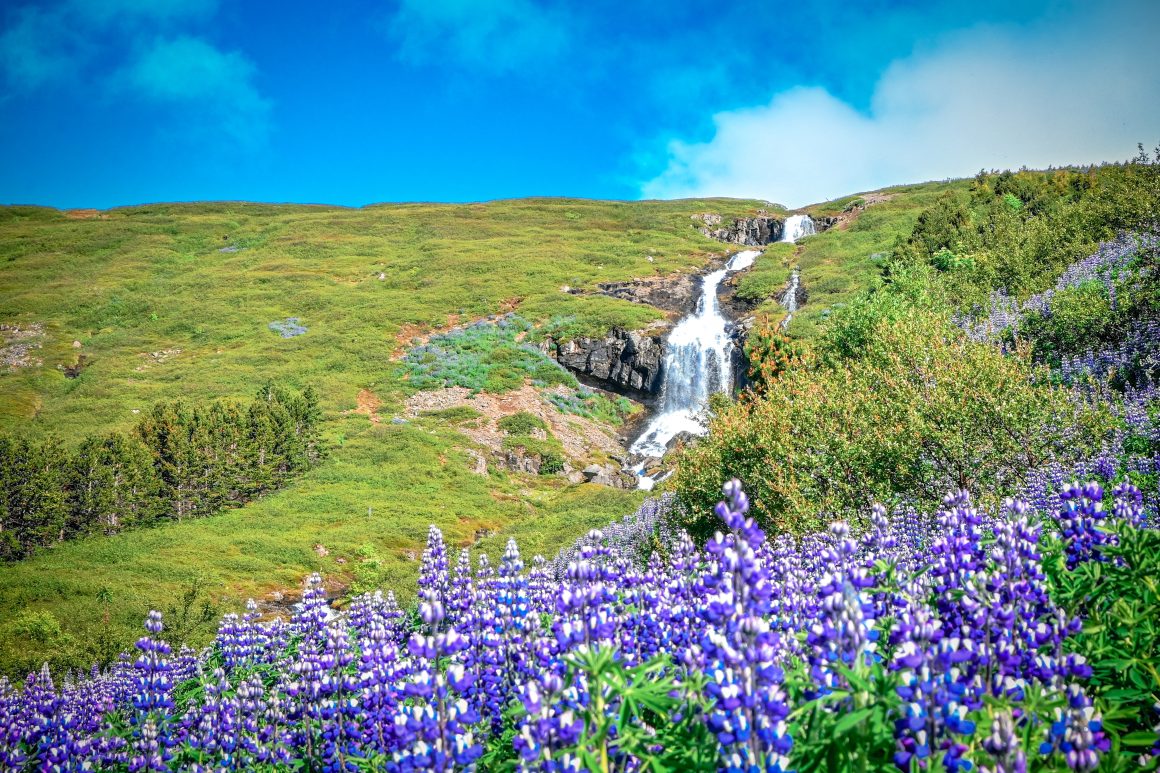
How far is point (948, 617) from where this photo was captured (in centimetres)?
432

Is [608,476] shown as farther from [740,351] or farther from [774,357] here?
[774,357]

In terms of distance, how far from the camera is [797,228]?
96500 mm

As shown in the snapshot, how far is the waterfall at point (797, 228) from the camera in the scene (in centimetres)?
9519

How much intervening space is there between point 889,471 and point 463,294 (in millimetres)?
61705

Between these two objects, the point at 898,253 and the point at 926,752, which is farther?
the point at 898,253

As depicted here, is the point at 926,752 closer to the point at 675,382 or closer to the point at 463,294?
the point at 675,382

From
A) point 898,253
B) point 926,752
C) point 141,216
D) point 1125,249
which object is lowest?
point 926,752

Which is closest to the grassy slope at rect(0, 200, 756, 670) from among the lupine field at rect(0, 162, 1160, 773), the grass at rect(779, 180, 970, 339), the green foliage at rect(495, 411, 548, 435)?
the green foliage at rect(495, 411, 548, 435)

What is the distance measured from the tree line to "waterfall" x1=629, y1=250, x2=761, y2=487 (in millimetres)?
24222

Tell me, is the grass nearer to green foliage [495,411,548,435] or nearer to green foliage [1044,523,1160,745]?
green foliage [495,411,548,435]

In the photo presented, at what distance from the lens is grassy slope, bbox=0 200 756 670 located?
28.9 metres

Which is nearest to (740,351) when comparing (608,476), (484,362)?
(608,476)

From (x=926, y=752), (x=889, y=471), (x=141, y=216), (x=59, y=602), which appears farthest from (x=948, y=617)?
(x=141, y=216)

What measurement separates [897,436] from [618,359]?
43.1 metres
